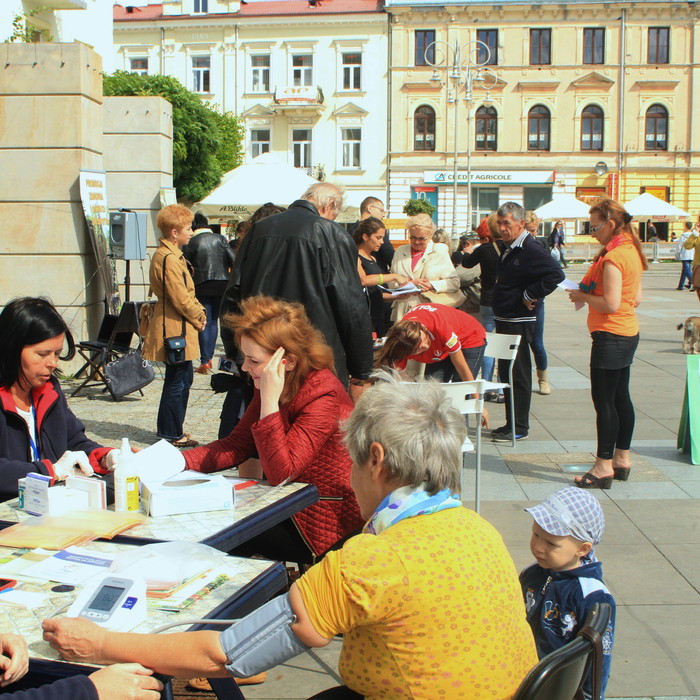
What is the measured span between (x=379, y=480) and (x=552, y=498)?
2.95ft

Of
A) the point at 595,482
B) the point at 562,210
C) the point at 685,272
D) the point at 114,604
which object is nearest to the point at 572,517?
the point at 114,604

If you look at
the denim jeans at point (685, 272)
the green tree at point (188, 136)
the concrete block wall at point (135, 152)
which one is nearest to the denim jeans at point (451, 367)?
the concrete block wall at point (135, 152)

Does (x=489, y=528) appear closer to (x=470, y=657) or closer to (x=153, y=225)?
(x=470, y=657)

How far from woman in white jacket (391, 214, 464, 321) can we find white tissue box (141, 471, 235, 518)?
5.32 meters

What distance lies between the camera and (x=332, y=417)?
11.2 ft

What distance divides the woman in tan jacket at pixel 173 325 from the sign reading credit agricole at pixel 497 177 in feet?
135

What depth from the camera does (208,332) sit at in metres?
10.4

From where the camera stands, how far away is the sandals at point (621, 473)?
5879 millimetres

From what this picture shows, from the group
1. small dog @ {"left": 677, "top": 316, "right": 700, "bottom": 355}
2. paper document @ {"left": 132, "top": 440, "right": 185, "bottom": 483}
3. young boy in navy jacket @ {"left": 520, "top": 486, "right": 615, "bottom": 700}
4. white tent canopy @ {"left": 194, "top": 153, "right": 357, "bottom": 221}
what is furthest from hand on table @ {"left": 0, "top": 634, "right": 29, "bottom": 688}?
small dog @ {"left": 677, "top": 316, "right": 700, "bottom": 355}

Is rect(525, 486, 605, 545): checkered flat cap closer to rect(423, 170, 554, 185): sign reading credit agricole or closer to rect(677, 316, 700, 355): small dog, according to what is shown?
rect(677, 316, 700, 355): small dog

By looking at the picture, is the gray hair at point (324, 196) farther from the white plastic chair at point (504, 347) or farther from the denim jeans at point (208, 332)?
the denim jeans at point (208, 332)

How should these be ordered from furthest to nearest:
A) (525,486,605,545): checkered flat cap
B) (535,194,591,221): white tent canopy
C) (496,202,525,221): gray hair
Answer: (535,194,591,221): white tent canopy < (496,202,525,221): gray hair < (525,486,605,545): checkered flat cap

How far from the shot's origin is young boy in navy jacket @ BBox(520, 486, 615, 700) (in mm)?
2593

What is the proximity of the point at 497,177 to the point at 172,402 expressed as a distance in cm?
4221
